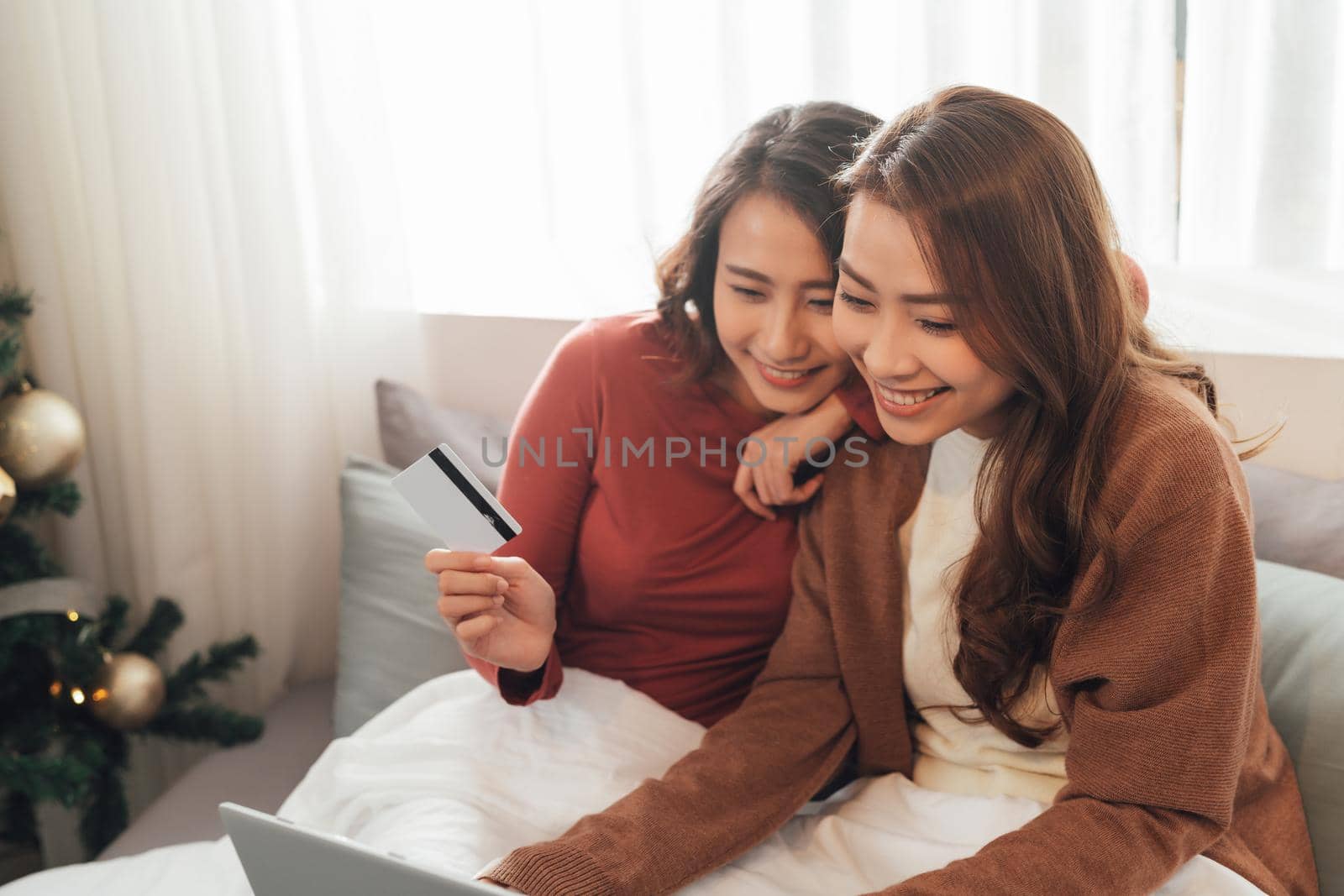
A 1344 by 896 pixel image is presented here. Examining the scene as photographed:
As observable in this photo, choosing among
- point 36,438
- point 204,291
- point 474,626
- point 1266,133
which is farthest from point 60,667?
point 1266,133

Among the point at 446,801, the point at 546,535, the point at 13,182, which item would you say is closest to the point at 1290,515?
the point at 546,535

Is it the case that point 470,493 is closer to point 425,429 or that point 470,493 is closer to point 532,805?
point 532,805

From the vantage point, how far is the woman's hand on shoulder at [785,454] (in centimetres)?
114

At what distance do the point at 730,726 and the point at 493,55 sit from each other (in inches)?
45.8

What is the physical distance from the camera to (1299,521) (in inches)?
47.1

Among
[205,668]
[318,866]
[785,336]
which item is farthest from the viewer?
[205,668]

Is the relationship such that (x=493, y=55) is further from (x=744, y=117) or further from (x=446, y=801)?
(x=446, y=801)

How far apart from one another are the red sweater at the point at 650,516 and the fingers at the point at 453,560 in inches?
10.3

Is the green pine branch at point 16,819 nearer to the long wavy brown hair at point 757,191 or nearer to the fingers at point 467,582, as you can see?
the fingers at point 467,582

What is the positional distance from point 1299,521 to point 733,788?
2.24 ft

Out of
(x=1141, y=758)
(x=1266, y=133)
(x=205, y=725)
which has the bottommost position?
(x=205, y=725)

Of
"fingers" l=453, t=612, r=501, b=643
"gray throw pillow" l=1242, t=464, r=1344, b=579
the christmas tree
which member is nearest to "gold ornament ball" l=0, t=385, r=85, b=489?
the christmas tree

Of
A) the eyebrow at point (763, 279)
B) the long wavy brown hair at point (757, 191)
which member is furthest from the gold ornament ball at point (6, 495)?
the eyebrow at point (763, 279)

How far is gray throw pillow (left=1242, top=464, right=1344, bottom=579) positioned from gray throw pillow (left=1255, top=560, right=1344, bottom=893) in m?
0.05
